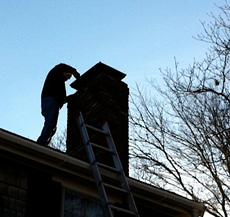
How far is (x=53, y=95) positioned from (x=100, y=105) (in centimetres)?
87

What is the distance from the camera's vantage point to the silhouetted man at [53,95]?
916 cm

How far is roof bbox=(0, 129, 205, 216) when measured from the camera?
7.64m

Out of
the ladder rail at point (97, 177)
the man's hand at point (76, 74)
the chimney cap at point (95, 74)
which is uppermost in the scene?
the chimney cap at point (95, 74)

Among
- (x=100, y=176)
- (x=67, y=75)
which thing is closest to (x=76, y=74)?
(x=67, y=75)

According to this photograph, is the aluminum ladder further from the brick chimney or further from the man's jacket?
the man's jacket

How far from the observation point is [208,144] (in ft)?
50.7

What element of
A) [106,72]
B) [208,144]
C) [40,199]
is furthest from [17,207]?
[208,144]

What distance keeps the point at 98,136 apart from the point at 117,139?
546 mm

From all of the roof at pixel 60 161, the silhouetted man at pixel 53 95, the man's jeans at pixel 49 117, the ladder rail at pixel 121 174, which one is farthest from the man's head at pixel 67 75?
the roof at pixel 60 161

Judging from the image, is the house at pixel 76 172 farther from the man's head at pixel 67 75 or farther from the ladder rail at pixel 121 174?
the man's head at pixel 67 75

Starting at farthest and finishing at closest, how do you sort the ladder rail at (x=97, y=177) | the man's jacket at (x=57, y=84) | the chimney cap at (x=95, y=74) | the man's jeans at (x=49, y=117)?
1. the chimney cap at (x=95, y=74)
2. the man's jacket at (x=57, y=84)
3. the man's jeans at (x=49, y=117)
4. the ladder rail at (x=97, y=177)

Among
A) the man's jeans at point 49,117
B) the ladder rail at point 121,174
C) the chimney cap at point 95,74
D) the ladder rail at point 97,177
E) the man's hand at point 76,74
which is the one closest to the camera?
the ladder rail at point 97,177

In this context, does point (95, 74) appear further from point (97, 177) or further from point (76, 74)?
point (97, 177)

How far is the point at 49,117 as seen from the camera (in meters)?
9.23
